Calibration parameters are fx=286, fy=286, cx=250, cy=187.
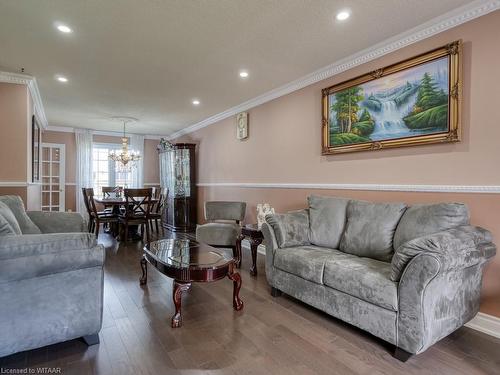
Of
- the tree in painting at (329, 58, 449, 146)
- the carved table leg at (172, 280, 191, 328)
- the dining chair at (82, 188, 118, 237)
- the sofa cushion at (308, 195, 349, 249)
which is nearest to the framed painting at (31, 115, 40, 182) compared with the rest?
the dining chair at (82, 188, 118, 237)

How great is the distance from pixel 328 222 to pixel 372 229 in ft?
1.57


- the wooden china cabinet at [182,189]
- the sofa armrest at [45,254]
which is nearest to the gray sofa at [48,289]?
the sofa armrest at [45,254]

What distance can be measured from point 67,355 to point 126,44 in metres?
2.73

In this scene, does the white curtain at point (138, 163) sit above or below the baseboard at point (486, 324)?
above

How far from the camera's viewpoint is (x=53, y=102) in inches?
197

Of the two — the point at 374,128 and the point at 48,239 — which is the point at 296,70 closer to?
the point at 374,128

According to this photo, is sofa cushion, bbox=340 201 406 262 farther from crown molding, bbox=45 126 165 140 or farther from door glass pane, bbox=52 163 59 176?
door glass pane, bbox=52 163 59 176

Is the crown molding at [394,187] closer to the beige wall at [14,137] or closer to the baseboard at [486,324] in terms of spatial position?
the baseboard at [486,324]

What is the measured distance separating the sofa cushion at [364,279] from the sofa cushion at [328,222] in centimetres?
46

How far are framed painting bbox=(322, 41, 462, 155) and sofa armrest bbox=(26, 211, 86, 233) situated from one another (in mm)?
3026

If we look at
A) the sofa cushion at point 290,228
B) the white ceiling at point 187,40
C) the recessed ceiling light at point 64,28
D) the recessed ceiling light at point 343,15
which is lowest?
the sofa cushion at point 290,228

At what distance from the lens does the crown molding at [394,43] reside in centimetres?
228

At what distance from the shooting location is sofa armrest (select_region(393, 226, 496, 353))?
173cm

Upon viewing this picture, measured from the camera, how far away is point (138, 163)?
8.06m
